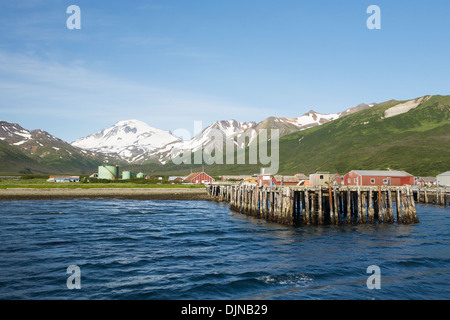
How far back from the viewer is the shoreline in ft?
285

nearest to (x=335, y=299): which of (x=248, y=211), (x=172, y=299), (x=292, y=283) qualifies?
(x=292, y=283)

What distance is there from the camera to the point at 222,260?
86.3ft

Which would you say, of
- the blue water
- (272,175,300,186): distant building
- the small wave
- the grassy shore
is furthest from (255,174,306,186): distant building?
the small wave

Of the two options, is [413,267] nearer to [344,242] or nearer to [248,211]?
[344,242]

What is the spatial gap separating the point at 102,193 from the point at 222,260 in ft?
258

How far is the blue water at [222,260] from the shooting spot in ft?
64.5

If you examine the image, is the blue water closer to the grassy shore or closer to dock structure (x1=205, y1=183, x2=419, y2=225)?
dock structure (x1=205, y1=183, x2=419, y2=225)

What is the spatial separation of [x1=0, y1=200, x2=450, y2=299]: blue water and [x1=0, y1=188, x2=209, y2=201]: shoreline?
1818 inches

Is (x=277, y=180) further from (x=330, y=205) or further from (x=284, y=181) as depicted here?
(x=330, y=205)

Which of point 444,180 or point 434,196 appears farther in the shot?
point 444,180

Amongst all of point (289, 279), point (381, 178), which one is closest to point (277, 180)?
point (381, 178)

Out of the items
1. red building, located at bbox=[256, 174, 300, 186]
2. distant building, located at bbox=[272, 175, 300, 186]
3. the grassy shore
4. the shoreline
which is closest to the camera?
red building, located at bbox=[256, 174, 300, 186]

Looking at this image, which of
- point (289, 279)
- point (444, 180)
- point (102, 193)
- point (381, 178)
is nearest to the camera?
point (289, 279)
